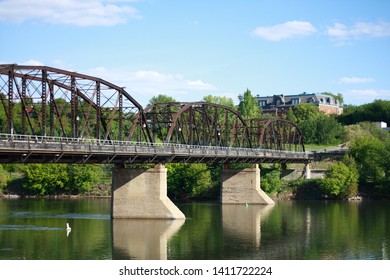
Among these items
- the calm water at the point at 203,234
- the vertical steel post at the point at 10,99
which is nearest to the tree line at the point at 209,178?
the calm water at the point at 203,234

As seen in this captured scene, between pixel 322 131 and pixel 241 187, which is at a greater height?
pixel 322 131

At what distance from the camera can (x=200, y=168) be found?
13412 centimetres

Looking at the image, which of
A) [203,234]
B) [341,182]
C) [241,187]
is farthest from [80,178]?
[203,234]

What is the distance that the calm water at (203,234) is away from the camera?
6362 cm

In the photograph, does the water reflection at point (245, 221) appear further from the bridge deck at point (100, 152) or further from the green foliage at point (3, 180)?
the green foliage at point (3, 180)

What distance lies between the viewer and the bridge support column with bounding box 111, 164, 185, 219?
285ft

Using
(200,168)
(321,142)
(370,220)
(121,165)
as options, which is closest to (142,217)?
(121,165)

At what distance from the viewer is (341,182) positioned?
5128 inches

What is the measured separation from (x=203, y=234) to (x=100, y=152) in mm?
13304

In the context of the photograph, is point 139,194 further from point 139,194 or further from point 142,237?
point 142,237

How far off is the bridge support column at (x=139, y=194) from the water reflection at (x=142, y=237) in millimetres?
Result: 1186

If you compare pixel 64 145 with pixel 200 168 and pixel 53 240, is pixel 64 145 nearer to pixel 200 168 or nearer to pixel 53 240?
pixel 53 240

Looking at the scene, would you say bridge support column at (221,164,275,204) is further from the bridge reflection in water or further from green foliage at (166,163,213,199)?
the bridge reflection in water
